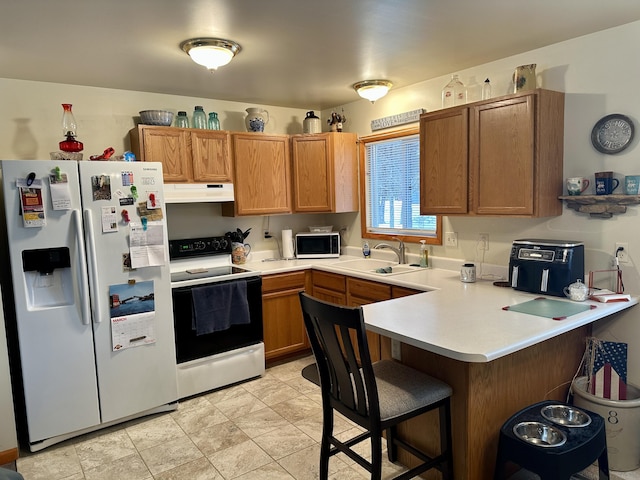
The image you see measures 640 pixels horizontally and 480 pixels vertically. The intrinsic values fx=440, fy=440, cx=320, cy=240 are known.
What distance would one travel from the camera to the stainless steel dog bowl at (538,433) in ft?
6.10

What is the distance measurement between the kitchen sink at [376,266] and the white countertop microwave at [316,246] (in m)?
0.31

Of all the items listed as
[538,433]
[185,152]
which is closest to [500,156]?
[538,433]

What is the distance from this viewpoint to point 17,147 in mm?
3152

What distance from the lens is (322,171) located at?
4121 millimetres

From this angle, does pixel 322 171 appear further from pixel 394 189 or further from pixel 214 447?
pixel 214 447

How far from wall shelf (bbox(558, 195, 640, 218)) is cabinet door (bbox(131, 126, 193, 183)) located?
2715 mm

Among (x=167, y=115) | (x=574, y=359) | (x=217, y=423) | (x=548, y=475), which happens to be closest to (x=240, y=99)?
(x=167, y=115)

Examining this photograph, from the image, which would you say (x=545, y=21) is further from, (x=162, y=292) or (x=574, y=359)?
(x=162, y=292)

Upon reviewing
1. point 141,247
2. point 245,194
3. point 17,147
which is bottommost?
point 141,247

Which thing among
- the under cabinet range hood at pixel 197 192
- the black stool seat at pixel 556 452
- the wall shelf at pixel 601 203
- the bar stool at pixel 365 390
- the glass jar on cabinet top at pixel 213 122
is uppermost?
the glass jar on cabinet top at pixel 213 122

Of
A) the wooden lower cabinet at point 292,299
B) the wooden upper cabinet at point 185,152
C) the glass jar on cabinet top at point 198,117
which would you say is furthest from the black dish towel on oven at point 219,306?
the glass jar on cabinet top at point 198,117

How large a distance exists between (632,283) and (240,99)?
330 centimetres

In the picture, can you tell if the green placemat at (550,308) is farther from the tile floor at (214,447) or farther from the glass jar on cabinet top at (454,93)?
the glass jar on cabinet top at (454,93)

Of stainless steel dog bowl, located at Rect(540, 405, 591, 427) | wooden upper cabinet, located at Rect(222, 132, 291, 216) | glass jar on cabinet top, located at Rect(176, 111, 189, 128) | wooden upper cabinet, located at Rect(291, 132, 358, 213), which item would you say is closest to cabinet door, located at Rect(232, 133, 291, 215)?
wooden upper cabinet, located at Rect(222, 132, 291, 216)
